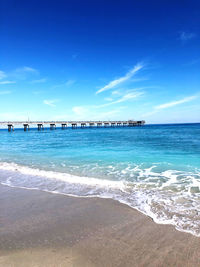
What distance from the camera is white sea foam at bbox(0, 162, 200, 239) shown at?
4220 mm

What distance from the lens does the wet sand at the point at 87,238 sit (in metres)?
2.75

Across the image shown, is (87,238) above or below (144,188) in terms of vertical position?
above

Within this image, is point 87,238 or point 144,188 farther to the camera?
point 144,188

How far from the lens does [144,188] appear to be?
6.28 meters

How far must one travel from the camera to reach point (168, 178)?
757cm

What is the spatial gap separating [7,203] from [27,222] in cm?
151

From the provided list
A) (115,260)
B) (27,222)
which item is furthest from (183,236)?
(27,222)

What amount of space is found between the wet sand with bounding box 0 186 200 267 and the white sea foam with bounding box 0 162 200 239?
453 millimetres

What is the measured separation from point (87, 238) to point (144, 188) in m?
3.55

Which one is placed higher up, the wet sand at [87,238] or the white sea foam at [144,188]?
the wet sand at [87,238]

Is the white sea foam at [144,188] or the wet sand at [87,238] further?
the white sea foam at [144,188]

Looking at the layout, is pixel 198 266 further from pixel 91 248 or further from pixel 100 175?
pixel 100 175

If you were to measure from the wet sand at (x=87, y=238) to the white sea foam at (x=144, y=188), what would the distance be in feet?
1.49

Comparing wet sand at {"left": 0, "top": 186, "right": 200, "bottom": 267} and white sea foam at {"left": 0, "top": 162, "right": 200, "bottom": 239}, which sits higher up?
wet sand at {"left": 0, "top": 186, "right": 200, "bottom": 267}
